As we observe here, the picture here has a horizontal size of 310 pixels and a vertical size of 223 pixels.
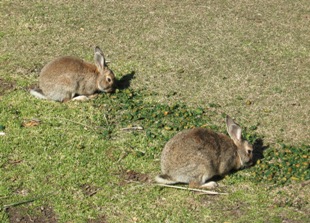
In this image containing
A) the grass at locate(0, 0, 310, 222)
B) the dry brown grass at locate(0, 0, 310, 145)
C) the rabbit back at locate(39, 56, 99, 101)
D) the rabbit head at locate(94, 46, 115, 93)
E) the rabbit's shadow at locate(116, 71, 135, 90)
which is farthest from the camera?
the rabbit's shadow at locate(116, 71, 135, 90)

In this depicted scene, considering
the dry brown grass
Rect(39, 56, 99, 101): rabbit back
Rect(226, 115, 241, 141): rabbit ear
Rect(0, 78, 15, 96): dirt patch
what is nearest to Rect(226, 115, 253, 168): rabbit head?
Rect(226, 115, 241, 141): rabbit ear

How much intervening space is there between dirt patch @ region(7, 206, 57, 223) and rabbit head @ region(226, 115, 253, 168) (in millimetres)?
2380

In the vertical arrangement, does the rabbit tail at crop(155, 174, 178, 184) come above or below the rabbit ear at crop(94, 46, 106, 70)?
below

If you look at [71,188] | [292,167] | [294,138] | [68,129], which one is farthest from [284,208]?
[68,129]

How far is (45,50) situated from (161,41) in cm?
216

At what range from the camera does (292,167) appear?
6922 millimetres

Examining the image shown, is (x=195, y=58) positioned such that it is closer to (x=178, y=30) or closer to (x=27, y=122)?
(x=178, y=30)

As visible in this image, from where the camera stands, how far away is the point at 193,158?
6.52 m

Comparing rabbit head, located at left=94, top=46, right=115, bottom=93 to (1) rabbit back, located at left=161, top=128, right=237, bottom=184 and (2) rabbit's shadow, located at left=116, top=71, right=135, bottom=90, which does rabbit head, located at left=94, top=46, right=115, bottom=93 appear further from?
(1) rabbit back, located at left=161, top=128, right=237, bottom=184

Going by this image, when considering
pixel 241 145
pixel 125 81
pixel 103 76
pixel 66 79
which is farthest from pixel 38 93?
pixel 241 145

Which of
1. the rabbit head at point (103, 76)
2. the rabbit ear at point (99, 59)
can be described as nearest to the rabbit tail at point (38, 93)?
the rabbit head at point (103, 76)

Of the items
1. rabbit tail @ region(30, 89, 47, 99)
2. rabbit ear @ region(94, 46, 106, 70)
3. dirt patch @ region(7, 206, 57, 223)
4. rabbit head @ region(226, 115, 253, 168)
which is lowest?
dirt patch @ region(7, 206, 57, 223)

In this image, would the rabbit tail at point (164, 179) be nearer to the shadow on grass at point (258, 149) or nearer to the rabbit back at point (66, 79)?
the shadow on grass at point (258, 149)

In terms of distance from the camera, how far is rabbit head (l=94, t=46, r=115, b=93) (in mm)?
8797
